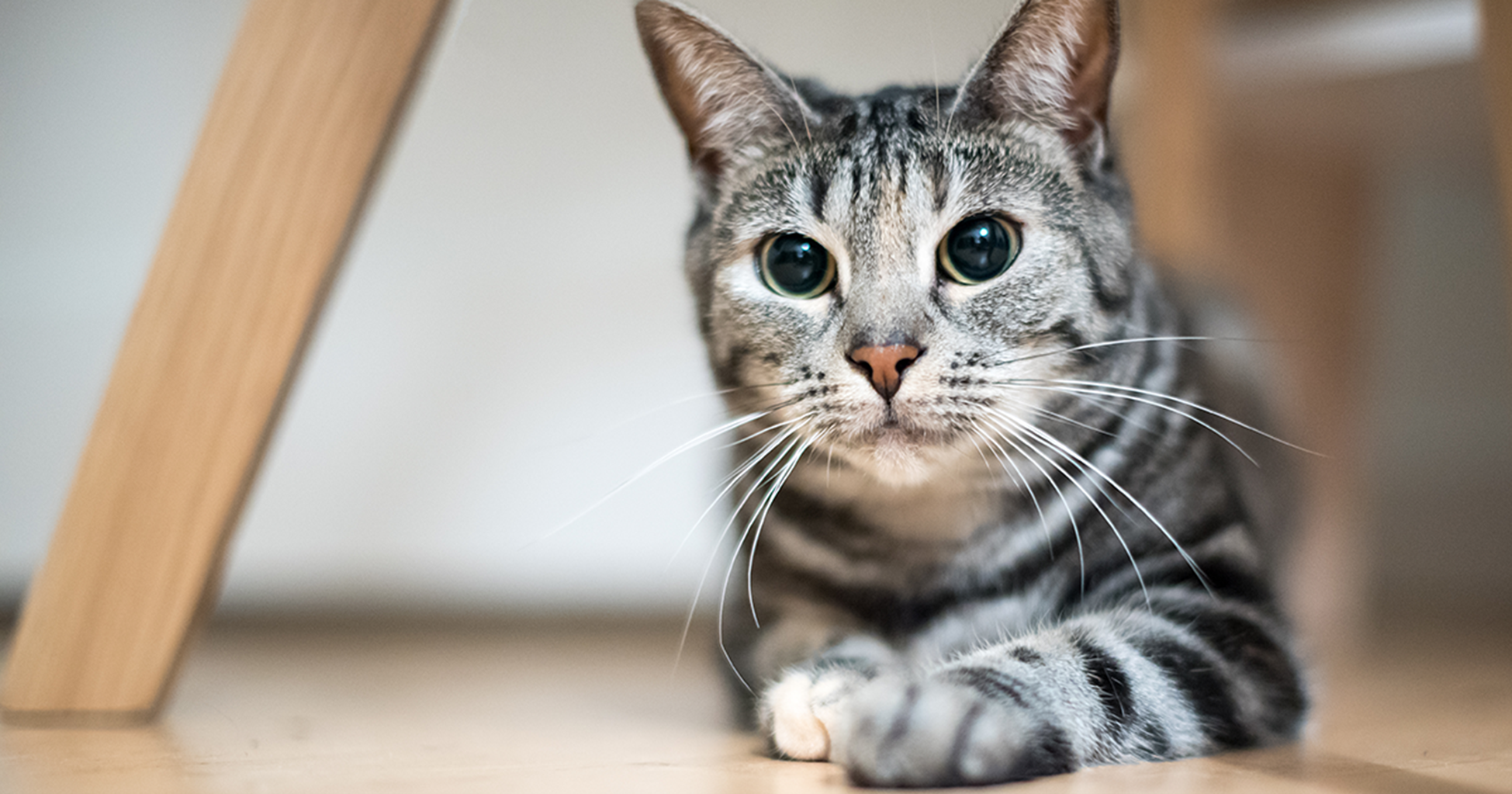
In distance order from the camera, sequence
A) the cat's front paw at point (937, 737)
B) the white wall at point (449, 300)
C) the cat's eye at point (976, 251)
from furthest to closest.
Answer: the white wall at point (449, 300) → the cat's eye at point (976, 251) → the cat's front paw at point (937, 737)

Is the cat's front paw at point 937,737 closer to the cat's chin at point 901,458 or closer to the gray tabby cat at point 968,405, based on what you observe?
the gray tabby cat at point 968,405

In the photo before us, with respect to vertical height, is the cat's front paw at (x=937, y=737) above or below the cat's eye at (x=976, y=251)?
below

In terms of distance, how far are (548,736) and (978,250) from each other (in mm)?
509

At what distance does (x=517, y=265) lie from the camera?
5.53 ft

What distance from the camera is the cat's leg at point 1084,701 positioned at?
63 centimetres

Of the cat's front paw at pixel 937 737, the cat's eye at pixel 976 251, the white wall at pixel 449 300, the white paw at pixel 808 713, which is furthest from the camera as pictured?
the white wall at pixel 449 300

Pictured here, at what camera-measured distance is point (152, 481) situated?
2.96 ft

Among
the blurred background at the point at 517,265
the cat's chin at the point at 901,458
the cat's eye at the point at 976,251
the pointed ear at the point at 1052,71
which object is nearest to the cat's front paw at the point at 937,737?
the cat's chin at the point at 901,458

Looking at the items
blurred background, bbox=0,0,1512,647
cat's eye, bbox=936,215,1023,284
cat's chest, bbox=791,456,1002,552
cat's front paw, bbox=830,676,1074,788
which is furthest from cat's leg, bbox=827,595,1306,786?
blurred background, bbox=0,0,1512,647

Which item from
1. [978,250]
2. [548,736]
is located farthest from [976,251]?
[548,736]

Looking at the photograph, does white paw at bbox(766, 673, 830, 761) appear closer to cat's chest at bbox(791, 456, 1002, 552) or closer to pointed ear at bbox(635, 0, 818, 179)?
cat's chest at bbox(791, 456, 1002, 552)

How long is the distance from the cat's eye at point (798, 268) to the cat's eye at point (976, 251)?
93mm

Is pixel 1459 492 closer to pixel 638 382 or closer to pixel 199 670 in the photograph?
pixel 638 382

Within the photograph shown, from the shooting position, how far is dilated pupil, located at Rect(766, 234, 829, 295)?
0.89 m
